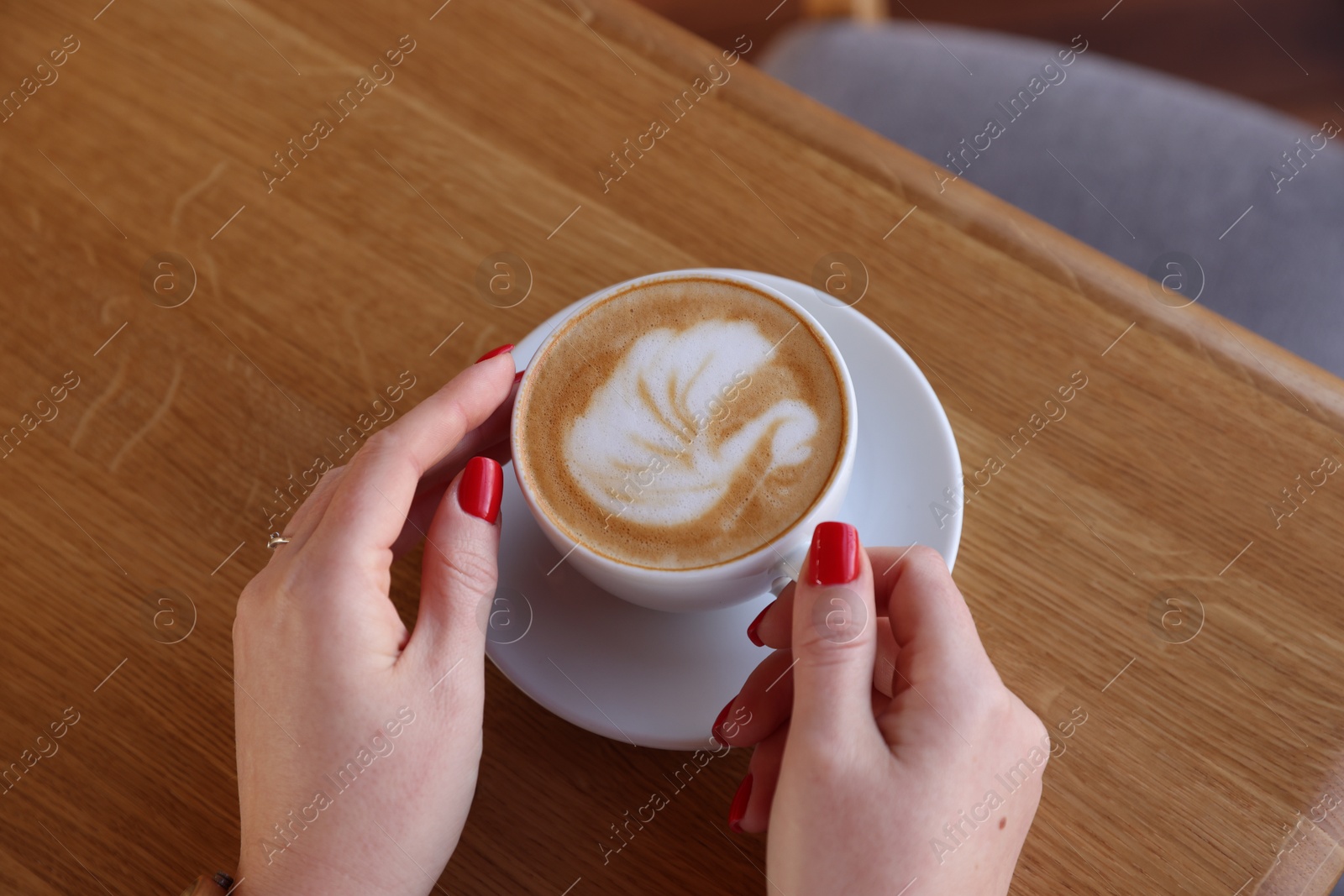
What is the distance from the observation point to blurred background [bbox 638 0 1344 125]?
2074 mm

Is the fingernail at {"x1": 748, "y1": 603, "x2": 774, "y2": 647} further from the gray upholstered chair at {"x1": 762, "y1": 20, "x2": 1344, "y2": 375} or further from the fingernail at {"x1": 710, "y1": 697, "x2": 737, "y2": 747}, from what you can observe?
the gray upholstered chair at {"x1": 762, "y1": 20, "x2": 1344, "y2": 375}

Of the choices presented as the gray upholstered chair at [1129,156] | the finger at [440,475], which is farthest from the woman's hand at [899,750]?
the gray upholstered chair at [1129,156]

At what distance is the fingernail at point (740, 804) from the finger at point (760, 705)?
0.05m

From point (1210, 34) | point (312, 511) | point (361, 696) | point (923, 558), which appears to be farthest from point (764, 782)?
point (1210, 34)

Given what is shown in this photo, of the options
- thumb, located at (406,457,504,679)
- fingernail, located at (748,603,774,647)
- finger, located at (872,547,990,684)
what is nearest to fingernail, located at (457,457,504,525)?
thumb, located at (406,457,504,679)

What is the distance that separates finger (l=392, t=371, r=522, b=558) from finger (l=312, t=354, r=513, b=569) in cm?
7

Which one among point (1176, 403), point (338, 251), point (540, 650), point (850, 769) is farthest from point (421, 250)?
point (1176, 403)

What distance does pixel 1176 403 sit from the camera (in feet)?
3.23

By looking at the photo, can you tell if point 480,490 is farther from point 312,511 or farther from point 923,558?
point 923,558

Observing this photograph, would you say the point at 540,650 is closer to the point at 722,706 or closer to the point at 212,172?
the point at 722,706

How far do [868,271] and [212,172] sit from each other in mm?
829

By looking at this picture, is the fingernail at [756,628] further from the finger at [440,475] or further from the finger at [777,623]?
the finger at [440,475]

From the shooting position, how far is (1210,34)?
2.14m

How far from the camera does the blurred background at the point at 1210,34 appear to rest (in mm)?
2074
